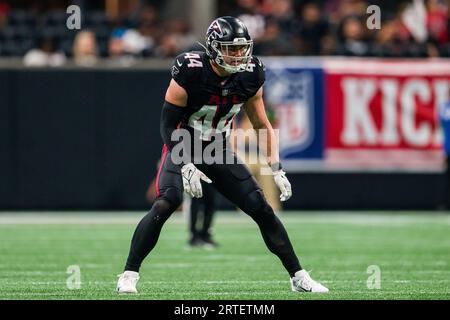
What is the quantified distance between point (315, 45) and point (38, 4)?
A: 5.67 metres

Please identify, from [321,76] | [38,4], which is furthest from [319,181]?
[38,4]

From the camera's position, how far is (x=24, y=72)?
50.8 ft

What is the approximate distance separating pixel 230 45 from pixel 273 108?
841cm

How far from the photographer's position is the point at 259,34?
54.7 feet

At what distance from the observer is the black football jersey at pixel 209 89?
23.6ft

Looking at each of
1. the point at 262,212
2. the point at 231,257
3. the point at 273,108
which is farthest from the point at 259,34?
the point at 262,212


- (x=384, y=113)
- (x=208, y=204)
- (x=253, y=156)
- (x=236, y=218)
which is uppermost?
(x=384, y=113)

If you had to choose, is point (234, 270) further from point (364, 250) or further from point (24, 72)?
point (24, 72)

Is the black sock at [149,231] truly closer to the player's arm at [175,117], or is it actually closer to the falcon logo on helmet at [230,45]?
the player's arm at [175,117]

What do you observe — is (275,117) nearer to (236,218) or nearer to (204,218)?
(236,218)

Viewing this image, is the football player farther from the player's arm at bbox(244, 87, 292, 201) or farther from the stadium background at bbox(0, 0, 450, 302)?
the stadium background at bbox(0, 0, 450, 302)

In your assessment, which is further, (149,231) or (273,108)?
(273,108)

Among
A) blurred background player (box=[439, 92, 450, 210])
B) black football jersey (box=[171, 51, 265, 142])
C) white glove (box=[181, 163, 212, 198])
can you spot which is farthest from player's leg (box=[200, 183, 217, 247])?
blurred background player (box=[439, 92, 450, 210])

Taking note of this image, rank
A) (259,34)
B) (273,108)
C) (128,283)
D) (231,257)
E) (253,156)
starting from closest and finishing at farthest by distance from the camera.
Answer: (128,283), (231,257), (253,156), (273,108), (259,34)
